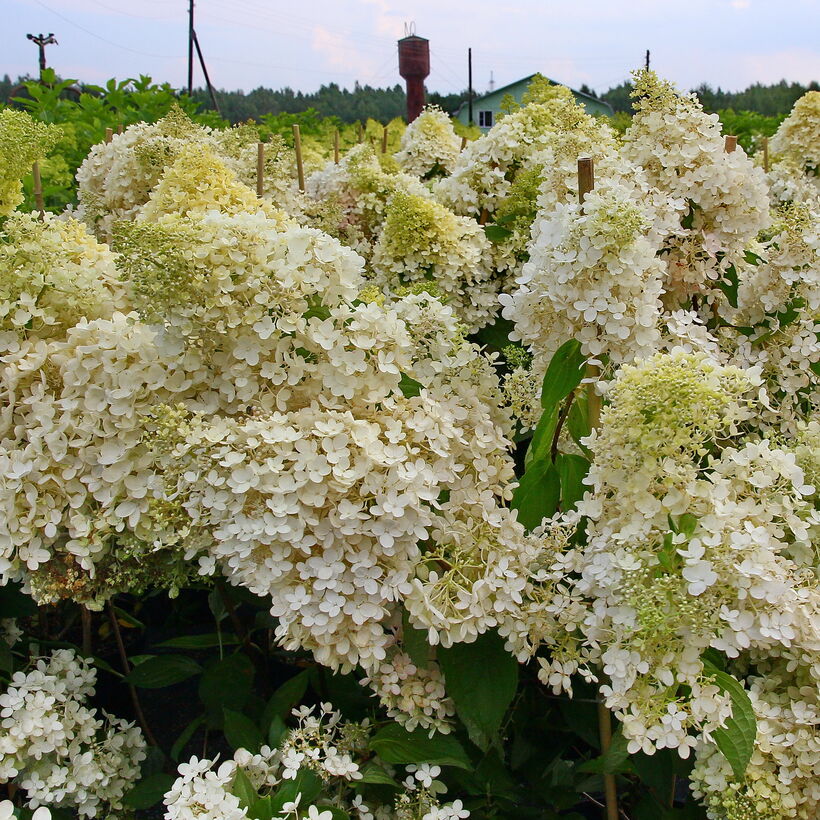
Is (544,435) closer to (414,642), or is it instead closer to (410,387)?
(410,387)

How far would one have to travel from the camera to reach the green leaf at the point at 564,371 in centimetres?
146

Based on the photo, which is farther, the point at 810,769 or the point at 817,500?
the point at 817,500

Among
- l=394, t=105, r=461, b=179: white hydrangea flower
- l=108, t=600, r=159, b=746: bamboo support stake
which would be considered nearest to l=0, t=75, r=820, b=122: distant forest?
l=394, t=105, r=461, b=179: white hydrangea flower

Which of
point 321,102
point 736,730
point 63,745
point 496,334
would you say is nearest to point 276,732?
point 63,745

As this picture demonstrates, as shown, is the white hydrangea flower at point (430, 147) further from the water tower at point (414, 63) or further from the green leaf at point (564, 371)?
the water tower at point (414, 63)

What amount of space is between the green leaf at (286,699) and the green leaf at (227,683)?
11 centimetres

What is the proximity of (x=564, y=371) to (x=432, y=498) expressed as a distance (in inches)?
15.1

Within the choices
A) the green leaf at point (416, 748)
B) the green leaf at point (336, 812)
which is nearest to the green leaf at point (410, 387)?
the green leaf at point (416, 748)

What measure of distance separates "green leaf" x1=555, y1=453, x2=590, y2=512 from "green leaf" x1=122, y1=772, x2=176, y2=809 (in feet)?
3.40

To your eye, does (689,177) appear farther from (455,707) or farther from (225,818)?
(225,818)

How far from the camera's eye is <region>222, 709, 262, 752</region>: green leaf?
5.29ft

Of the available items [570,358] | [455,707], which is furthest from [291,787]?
[570,358]

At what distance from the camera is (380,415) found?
1349 millimetres

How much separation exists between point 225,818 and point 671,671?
Result: 0.70 m
